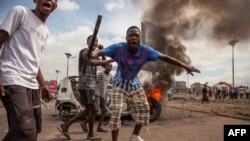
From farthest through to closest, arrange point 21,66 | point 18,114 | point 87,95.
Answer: point 87,95
point 21,66
point 18,114

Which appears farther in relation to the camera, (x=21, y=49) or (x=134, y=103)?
(x=134, y=103)

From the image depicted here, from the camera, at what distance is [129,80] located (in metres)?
4.67

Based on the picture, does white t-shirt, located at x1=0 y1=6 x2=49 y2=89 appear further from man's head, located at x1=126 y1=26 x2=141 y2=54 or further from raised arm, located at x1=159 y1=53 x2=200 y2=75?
raised arm, located at x1=159 y1=53 x2=200 y2=75

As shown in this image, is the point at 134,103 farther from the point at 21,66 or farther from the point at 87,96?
the point at 21,66

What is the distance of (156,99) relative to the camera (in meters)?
9.42

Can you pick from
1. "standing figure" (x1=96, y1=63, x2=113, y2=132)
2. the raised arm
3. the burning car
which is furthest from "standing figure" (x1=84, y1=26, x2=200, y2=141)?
the burning car

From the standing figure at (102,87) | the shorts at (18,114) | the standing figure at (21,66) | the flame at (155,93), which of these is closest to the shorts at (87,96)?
the standing figure at (102,87)

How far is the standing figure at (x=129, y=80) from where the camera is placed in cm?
463

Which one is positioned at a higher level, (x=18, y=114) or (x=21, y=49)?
Result: (x=21, y=49)

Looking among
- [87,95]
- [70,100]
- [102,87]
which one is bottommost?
[70,100]

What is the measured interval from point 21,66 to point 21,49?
16 cm

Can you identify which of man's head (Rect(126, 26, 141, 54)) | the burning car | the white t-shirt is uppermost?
man's head (Rect(126, 26, 141, 54))

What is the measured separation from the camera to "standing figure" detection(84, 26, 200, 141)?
15.2ft

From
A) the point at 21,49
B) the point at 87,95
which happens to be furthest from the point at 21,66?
the point at 87,95
